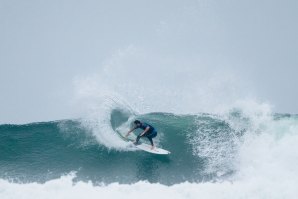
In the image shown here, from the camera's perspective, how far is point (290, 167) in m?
9.64

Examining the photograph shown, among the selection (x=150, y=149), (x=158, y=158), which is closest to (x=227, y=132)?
(x=158, y=158)

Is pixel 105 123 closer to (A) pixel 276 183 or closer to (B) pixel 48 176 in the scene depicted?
(B) pixel 48 176

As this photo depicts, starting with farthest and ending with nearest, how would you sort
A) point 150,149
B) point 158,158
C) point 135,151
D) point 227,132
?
point 227,132
point 135,151
point 150,149
point 158,158

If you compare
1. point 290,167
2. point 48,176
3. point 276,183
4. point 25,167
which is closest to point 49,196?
point 48,176

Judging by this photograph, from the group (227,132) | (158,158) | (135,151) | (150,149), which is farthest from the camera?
(227,132)

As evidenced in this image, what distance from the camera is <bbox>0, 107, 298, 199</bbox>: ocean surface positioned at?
878 centimetres

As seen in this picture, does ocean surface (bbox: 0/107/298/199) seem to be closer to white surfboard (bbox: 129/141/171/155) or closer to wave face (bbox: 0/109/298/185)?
wave face (bbox: 0/109/298/185)

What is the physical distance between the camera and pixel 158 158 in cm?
1040

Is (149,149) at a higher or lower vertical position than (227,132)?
lower

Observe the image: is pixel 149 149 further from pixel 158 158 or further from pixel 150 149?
pixel 158 158

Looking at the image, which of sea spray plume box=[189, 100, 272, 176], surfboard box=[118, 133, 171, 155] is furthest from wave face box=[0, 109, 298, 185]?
surfboard box=[118, 133, 171, 155]

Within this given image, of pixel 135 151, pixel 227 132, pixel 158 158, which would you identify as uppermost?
pixel 227 132

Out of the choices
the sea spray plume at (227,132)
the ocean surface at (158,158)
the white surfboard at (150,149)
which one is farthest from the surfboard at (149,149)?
the sea spray plume at (227,132)

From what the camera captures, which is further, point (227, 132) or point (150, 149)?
point (227, 132)
